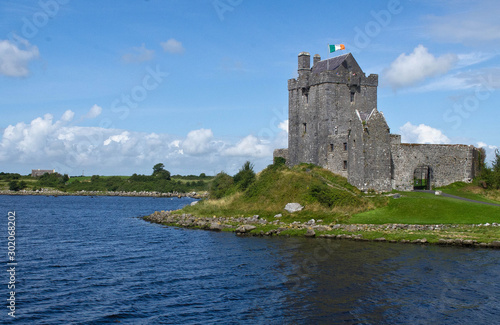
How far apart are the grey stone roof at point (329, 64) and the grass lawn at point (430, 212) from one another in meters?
17.4

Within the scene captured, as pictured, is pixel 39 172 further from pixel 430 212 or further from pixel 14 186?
pixel 430 212

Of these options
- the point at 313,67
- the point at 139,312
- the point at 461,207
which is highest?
the point at 313,67

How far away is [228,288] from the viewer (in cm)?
2073

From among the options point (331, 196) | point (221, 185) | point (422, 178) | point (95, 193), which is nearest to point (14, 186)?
point (95, 193)

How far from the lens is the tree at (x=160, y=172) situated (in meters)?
166

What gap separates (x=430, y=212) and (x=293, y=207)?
457 inches

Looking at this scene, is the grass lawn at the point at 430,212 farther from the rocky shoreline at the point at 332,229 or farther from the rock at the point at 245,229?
the rock at the point at 245,229

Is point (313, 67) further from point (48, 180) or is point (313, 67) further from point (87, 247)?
point (48, 180)

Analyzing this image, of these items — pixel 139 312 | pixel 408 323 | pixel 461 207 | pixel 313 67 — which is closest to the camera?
pixel 408 323

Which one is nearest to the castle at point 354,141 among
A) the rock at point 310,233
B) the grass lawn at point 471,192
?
the grass lawn at point 471,192

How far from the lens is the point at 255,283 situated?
21.4 meters

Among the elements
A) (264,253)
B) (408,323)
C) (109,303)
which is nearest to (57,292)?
(109,303)

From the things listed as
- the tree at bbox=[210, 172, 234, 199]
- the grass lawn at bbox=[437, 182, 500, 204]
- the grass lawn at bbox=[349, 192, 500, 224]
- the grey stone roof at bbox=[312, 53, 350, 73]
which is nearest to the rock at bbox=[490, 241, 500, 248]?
the grass lawn at bbox=[349, 192, 500, 224]

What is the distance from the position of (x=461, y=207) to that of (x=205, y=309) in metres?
25.9
